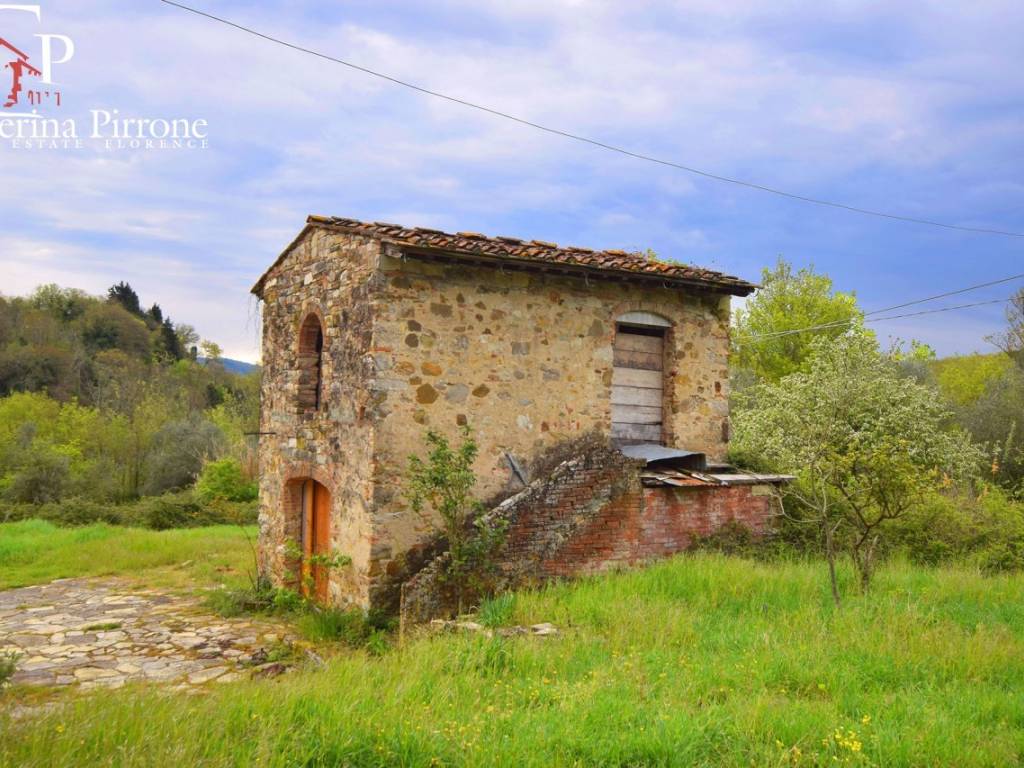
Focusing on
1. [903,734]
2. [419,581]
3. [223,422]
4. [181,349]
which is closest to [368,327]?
[419,581]

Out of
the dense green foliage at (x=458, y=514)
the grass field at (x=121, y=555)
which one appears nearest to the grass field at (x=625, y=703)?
the dense green foliage at (x=458, y=514)

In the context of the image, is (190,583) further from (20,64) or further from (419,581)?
(20,64)

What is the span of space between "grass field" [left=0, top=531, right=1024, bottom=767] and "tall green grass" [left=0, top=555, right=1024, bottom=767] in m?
0.01

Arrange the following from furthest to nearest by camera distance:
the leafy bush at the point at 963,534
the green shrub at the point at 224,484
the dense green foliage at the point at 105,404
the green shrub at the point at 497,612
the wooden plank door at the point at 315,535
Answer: the dense green foliage at the point at 105,404
the green shrub at the point at 224,484
the leafy bush at the point at 963,534
the wooden plank door at the point at 315,535
the green shrub at the point at 497,612

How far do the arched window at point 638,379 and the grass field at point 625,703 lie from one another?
4075mm

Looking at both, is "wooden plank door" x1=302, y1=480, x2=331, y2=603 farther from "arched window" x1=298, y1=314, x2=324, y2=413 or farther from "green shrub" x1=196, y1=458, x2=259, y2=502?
"green shrub" x1=196, y1=458, x2=259, y2=502

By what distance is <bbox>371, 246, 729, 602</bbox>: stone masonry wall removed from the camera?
903cm

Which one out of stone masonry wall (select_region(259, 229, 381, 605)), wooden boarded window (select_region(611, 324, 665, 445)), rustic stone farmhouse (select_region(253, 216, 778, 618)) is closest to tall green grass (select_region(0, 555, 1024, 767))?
rustic stone farmhouse (select_region(253, 216, 778, 618))

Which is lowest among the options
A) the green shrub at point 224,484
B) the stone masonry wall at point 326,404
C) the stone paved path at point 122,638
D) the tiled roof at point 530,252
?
the stone paved path at point 122,638

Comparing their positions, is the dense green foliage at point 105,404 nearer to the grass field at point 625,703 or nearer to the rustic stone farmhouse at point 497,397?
the rustic stone farmhouse at point 497,397

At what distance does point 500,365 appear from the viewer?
9844 mm

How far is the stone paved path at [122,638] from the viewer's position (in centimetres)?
774

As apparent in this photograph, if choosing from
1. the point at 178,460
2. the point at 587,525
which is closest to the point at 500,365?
the point at 587,525

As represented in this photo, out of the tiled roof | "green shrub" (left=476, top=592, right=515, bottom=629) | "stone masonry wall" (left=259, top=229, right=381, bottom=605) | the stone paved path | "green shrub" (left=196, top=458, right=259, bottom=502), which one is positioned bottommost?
the stone paved path
